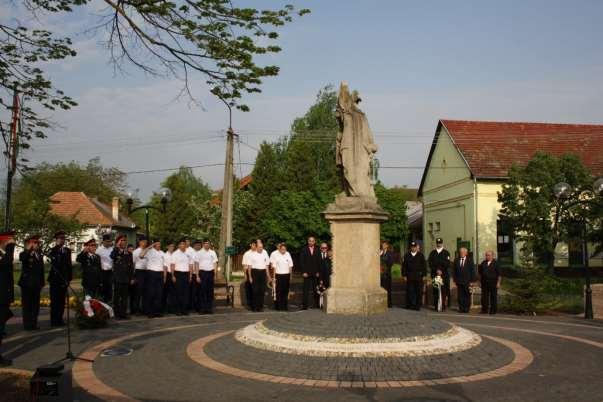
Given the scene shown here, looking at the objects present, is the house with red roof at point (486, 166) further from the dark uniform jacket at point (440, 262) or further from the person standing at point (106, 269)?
the person standing at point (106, 269)

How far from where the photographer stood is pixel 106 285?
14.2 m

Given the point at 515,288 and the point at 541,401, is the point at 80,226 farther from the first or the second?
the point at 541,401

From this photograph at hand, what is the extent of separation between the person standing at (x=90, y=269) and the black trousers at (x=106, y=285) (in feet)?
1.86

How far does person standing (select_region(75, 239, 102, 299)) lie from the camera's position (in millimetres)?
13164

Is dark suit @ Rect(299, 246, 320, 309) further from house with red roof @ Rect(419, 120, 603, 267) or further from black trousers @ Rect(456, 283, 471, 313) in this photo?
house with red roof @ Rect(419, 120, 603, 267)

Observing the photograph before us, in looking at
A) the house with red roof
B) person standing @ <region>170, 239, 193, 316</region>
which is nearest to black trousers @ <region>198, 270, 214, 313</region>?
person standing @ <region>170, 239, 193, 316</region>

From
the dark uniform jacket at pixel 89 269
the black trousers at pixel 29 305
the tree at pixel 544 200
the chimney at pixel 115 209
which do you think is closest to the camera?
the black trousers at pixel 29 305

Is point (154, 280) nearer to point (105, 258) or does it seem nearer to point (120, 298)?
point (120, 298)

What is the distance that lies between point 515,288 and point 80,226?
30.2 meters

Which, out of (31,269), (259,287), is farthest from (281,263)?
(31,269)

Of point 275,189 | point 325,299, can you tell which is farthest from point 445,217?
point 325,299

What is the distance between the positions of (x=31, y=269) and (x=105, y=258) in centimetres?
221

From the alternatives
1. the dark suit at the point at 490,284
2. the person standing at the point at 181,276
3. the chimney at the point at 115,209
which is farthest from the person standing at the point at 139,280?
the chimney at the point at 115,209

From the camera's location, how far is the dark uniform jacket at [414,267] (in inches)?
613
